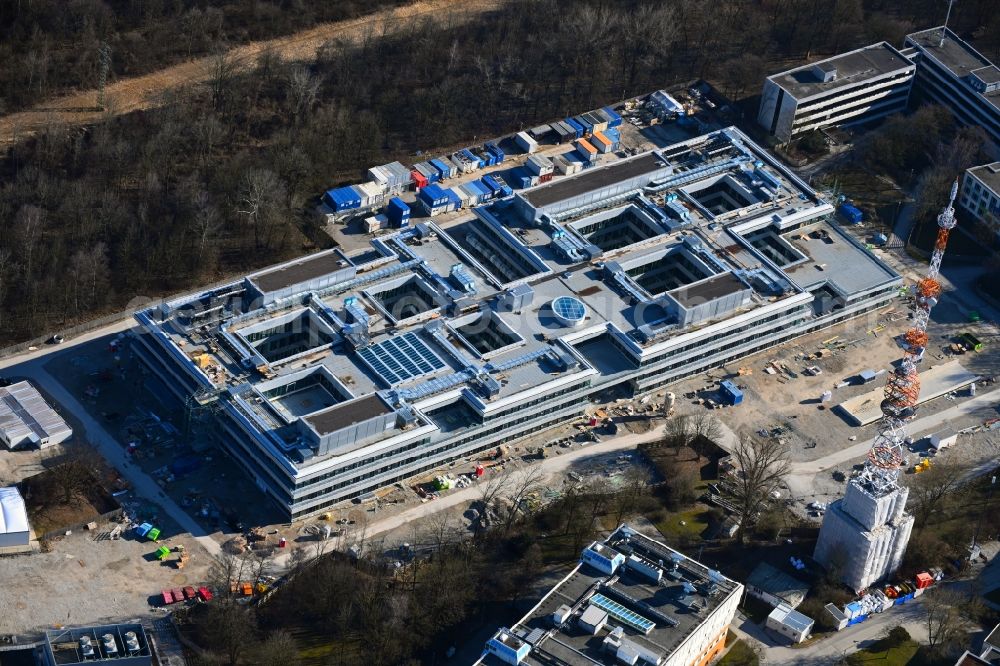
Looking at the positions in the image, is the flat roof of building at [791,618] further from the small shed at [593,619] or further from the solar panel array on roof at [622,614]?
the small shed at [593,619]

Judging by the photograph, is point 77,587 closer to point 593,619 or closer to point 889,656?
point 593,619

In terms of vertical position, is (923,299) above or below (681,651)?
above

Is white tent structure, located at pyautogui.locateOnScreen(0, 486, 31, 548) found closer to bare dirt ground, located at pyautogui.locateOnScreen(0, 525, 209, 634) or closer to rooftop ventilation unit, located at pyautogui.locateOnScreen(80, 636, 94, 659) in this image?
bare dirt ground, located at pyautogui.locateOnScreen(0, 525, 209, 634)

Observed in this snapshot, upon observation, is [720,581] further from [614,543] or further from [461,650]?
[461,650]

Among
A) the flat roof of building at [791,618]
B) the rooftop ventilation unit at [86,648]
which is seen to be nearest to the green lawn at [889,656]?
the flat roof of building at [791,618]

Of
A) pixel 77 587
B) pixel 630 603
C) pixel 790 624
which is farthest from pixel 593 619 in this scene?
pixel 77 587

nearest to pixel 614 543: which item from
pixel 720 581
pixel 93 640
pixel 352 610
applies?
pixel 720 581
